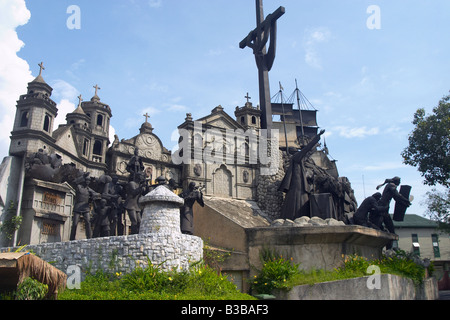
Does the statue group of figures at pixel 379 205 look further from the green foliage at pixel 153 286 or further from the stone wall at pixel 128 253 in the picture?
the stone wall at pixel 128 253

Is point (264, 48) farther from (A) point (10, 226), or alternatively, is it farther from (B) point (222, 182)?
(A) point (10, 226)

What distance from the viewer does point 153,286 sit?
1042 centimetres

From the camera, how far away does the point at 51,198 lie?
1955 centimetres

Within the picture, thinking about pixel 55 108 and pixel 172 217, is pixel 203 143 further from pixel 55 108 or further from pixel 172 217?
pixel 172 217

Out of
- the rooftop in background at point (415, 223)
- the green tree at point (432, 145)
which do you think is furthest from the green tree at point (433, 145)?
the rooftop in background at point (415, 223)

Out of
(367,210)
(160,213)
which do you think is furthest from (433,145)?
(160,213)

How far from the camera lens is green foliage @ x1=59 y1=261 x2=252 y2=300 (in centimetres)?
982

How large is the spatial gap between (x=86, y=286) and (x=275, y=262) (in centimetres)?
595

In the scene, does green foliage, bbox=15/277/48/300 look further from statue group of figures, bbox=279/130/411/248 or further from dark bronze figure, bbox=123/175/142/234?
statue group of figures, bbox=279/130/411/248

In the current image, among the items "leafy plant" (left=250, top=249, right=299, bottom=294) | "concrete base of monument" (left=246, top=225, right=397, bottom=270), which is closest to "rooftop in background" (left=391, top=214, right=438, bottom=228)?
"concrete base of monument" (left=246, top=225, right=397, bottom=270)

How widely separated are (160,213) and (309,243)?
5477 mm
